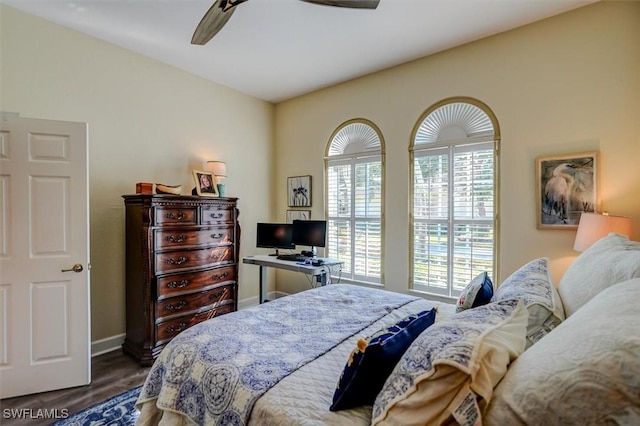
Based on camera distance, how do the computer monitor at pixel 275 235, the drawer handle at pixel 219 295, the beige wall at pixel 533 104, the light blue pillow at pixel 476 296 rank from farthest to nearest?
the computer monitor at pixel 275 235 → the drawer handle at pixel 219 295 → the beige wall at pixel 533 104 → the light blue pillow at pixel 476 296

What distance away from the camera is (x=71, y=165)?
2.48m

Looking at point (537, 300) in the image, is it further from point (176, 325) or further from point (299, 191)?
point (299, 191)

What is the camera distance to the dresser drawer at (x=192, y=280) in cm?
305

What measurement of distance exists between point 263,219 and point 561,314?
3.93 meters

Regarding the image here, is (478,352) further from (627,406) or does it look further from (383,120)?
(383,120)

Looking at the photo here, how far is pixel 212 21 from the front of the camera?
7.26 feet

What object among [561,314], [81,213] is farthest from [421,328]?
[81,213]

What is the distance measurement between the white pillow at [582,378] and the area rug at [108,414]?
90.8 inches

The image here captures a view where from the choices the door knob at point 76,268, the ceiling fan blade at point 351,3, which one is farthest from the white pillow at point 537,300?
the door knob at point 76,268

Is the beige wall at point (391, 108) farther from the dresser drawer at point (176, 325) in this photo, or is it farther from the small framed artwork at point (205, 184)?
the dresser drawer at point (176, 325)

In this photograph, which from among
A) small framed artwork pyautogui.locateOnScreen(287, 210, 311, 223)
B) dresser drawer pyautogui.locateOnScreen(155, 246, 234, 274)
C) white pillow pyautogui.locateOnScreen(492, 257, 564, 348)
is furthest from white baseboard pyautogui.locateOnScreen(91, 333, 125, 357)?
white pillow pyautogui.locateOnScreen(492, 257, 564, 348)

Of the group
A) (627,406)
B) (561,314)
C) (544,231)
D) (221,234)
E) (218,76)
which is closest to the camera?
(627,406)

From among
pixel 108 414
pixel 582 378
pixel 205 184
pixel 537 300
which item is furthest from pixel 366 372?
pixel 205 184

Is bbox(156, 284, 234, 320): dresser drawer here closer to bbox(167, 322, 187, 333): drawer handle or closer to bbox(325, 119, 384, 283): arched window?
bbox(167, 322, 187, 333): drawer handle
